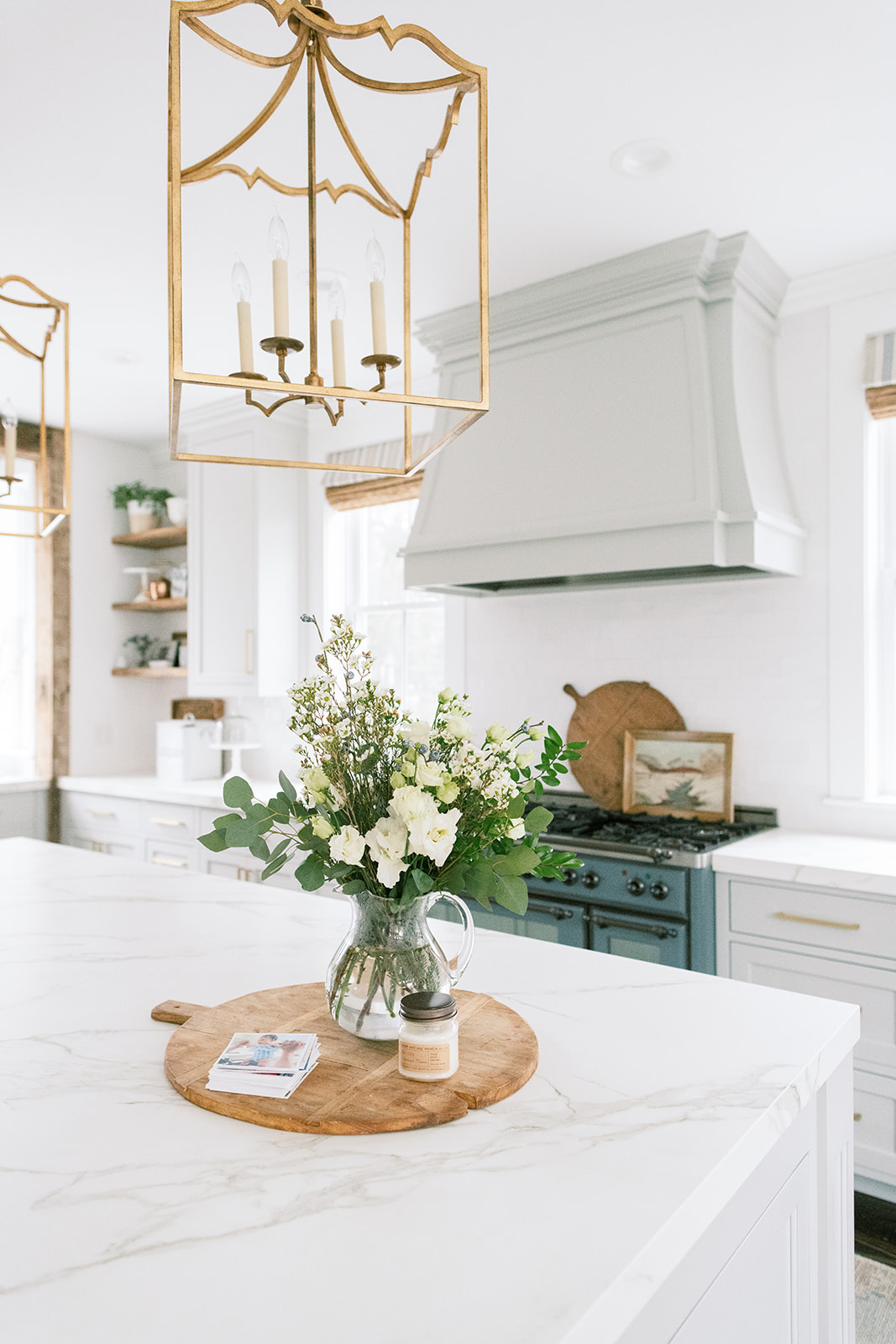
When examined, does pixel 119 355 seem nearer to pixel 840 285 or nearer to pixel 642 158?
pixel 642 158

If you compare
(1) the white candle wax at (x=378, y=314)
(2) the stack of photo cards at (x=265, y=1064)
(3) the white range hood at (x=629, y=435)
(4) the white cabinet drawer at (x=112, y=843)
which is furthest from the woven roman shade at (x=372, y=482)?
(2) the stack of photo cards at (x=265, y=1064)

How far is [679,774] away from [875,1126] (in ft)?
3.94

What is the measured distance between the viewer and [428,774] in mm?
1097

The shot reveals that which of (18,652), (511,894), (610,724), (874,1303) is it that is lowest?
(874,1303)

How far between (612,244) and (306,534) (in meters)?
2.19

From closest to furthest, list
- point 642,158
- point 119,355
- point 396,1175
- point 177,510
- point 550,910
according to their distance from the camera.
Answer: point 396,1175 < point 642,158 < point 550,910 < point 119,355 < point 177,510

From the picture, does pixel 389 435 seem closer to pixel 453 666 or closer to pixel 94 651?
pixel 453 666

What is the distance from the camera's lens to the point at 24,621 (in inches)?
192

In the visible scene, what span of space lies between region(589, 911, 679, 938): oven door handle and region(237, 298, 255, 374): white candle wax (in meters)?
1.97

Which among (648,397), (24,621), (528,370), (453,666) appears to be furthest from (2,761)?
(648,397)

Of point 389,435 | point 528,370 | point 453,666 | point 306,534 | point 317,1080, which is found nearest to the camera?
point 317,1080

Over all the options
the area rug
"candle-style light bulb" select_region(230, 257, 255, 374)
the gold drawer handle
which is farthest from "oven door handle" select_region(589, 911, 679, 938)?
"candle-style light bulb" select_region(230, 257, 255, 374)

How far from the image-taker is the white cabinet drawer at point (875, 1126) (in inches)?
93.1

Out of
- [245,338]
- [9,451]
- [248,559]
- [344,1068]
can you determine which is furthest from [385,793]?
[248,559]
